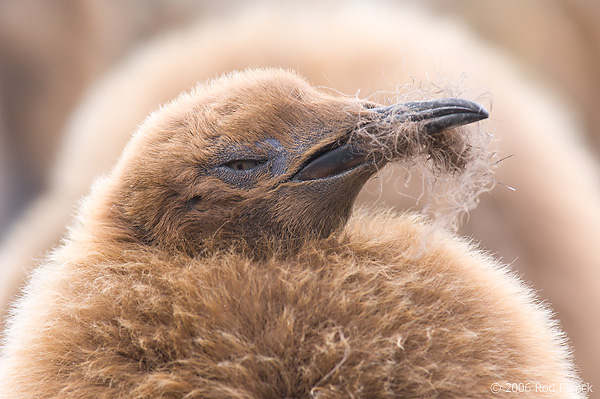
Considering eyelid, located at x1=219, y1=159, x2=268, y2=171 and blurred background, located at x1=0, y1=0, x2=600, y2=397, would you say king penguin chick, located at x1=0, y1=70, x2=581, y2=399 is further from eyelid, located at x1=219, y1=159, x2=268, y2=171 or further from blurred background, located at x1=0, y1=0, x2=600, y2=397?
blurred background, located at x1=0, y1=0, x2=600, y2=397

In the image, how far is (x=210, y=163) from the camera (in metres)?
0.49

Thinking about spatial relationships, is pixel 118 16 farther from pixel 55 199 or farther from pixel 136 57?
pixel 55 199

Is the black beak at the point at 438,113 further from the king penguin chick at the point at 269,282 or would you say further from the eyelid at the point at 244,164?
the eyelid at the point at 244,164

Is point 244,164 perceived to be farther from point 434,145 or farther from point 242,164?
point 434,145

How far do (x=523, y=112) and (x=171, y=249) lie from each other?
0.66 m

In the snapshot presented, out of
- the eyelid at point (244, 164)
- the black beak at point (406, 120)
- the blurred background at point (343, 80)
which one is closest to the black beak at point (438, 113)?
the black beak at point (406, 120)

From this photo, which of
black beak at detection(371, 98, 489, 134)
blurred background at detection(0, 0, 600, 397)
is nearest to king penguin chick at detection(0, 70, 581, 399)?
black beak at detection(371, 98, 489, 134)

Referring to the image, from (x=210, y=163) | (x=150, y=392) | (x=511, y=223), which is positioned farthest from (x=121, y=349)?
(x=511, y=223)

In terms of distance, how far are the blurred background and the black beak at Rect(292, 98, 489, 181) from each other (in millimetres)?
279

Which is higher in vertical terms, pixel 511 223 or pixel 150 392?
pixel 511 223

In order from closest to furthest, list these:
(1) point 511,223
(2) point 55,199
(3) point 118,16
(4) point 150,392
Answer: (4) point 150,392 < (1) point 511,223 < (2) point 55,199 < (3) point 118,16

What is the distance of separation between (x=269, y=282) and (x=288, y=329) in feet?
0.15

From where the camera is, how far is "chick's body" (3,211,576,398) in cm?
41

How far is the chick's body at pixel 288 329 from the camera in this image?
0.41 meters
